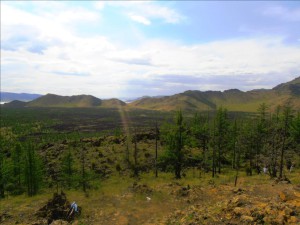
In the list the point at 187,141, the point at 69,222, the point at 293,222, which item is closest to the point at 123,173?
the point at 187,141

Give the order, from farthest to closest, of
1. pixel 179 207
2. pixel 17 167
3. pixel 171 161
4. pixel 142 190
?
1. pixel 171 161
2. pixel 17 167
3. pixel 142 190
4. pixel 179 207

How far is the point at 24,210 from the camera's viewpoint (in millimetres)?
30188

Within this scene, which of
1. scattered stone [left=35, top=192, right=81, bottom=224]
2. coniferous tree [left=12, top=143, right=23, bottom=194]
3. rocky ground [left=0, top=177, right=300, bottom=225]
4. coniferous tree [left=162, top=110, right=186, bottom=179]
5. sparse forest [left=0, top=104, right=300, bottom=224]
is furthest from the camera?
coniferous tree [left=12, top=143, right=23, bottom=194]

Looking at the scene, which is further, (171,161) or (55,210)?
(171,161)

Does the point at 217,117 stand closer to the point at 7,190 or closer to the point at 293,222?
the point at 293,222

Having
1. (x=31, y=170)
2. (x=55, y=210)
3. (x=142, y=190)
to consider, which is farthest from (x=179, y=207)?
(x=31, y=170)

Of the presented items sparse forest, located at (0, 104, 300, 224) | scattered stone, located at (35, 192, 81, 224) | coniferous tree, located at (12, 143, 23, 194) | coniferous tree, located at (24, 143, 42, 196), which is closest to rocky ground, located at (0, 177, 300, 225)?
scattered stone, located at (35, 192, 81, 224)

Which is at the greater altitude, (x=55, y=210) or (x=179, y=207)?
(x=55, y=210)

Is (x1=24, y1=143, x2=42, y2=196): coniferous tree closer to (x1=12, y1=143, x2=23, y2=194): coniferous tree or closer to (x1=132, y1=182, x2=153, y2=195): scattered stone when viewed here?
(x1=12, y1=143, x2=23, y2=194): coniferous tree

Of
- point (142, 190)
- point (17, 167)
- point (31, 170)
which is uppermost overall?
point (31, 170)

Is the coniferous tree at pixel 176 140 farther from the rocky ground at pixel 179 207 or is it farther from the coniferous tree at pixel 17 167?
the coniferous tree at pixel 17 167

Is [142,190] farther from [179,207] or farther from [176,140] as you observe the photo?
[176,140]

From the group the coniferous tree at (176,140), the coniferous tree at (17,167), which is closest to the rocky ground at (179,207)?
the coniferous tree at (176,140)

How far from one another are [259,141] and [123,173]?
28223 millimetres
